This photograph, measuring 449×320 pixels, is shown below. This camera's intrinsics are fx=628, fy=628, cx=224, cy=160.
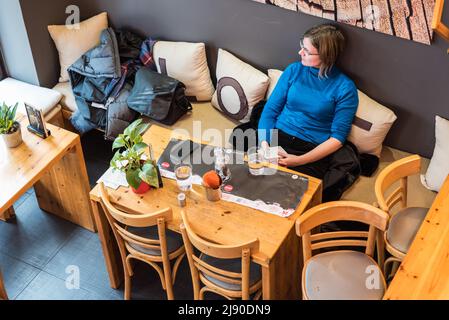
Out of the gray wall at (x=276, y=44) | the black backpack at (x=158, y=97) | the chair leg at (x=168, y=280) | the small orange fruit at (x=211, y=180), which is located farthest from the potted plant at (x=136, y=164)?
the gray wall at (x=276, y=44)

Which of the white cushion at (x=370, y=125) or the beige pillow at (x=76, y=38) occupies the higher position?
the beige pillow at (x=76, y=38)

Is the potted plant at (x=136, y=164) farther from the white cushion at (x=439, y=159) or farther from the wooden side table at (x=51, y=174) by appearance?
the white cushion at (x=439, y=159)

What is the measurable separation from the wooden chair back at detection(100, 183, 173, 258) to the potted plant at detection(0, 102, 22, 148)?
2.25 feet

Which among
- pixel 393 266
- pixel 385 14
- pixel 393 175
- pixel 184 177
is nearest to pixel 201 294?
pixel 184 177

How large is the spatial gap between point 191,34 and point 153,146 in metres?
1.03

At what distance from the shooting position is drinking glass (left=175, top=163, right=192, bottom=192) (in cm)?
295

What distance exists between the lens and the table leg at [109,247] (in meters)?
3.09

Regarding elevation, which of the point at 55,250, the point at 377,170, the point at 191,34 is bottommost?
the point at 55,250

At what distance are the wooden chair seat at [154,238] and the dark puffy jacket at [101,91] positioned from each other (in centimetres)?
95

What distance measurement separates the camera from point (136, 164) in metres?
2.94

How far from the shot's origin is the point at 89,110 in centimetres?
391
